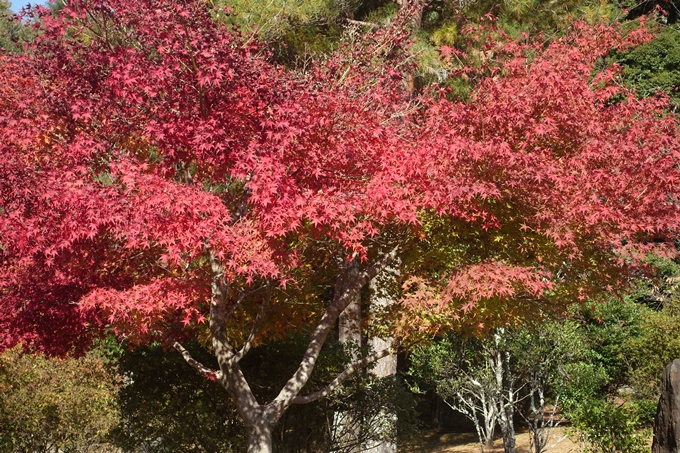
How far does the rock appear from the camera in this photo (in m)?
6.90

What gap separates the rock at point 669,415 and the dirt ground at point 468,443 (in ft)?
29.8

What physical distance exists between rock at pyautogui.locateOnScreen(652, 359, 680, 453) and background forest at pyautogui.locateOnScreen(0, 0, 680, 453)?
1.06m

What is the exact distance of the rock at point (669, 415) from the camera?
272 inches

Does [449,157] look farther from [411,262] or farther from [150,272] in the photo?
[150,272]

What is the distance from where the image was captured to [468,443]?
18.9m

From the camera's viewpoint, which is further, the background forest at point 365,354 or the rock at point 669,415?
the background forest at point 365,354

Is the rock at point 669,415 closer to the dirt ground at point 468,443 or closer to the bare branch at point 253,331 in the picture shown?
the bare branch at point 253,331

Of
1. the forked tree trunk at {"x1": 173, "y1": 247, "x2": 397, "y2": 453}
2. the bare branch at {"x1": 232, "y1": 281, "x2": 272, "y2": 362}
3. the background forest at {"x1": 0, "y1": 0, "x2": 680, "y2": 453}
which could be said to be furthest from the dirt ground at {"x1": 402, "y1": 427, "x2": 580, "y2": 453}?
the bare branch at {"x1": 232, "y1": 281, "x2": 272, "y2": 362}

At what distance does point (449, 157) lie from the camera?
21.8ft

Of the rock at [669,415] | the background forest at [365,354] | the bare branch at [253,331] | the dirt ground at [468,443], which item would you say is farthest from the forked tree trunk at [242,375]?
the dirt ground at [468,443]

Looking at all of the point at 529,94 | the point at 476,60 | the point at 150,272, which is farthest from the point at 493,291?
the point at 476,60

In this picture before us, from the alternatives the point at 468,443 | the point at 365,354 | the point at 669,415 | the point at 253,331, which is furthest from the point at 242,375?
the point at 468,443

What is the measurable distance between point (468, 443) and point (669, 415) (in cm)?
1250

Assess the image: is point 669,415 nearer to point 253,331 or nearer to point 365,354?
point 365,354
